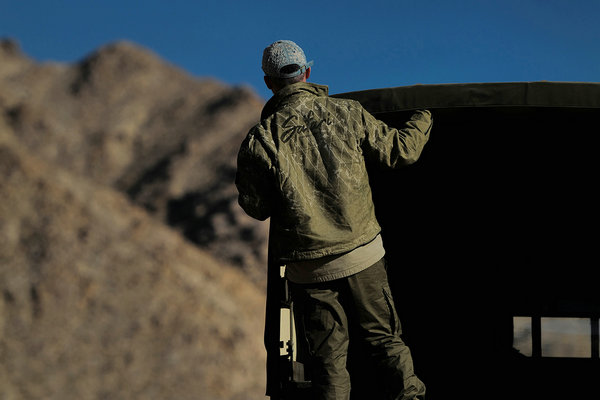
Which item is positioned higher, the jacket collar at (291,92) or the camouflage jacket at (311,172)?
the jacket collar at (291,92)

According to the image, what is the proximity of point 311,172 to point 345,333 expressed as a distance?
2.25 feet

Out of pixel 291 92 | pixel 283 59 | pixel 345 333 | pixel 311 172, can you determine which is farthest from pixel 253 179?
pixel 345 333

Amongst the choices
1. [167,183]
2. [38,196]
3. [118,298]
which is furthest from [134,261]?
[167,183]

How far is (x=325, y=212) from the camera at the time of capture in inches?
119

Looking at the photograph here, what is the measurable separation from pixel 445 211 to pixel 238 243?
1014 inches

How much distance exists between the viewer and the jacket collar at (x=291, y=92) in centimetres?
312

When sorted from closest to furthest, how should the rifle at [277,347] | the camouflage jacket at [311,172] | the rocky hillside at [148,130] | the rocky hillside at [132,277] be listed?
the camouflage jacket at [311,172], the rifle at [277,347], the rocky hillside at [132,277], the rocky hillside at [148,130]

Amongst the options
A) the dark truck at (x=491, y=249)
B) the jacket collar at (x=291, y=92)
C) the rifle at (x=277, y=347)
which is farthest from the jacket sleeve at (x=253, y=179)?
the dark truck at (x=491, y=249)

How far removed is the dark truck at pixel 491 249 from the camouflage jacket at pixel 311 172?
4.92ft

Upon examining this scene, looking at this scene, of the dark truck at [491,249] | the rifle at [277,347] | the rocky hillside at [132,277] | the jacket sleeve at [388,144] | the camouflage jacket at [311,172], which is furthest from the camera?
the rocky hillside at [132,277]

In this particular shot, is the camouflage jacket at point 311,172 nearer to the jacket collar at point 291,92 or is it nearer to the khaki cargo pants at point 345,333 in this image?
the jacket collar at point 291,92

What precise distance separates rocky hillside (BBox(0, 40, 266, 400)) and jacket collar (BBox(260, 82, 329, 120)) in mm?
19817

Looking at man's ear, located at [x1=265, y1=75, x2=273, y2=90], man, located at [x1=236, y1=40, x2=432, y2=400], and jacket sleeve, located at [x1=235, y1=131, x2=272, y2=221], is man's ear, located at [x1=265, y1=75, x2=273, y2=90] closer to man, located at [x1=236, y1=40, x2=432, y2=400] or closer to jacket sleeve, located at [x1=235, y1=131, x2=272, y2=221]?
man, located at [x1=236, y1=40, x2=432, y2=400]

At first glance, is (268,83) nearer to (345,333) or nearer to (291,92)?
(291,92)
